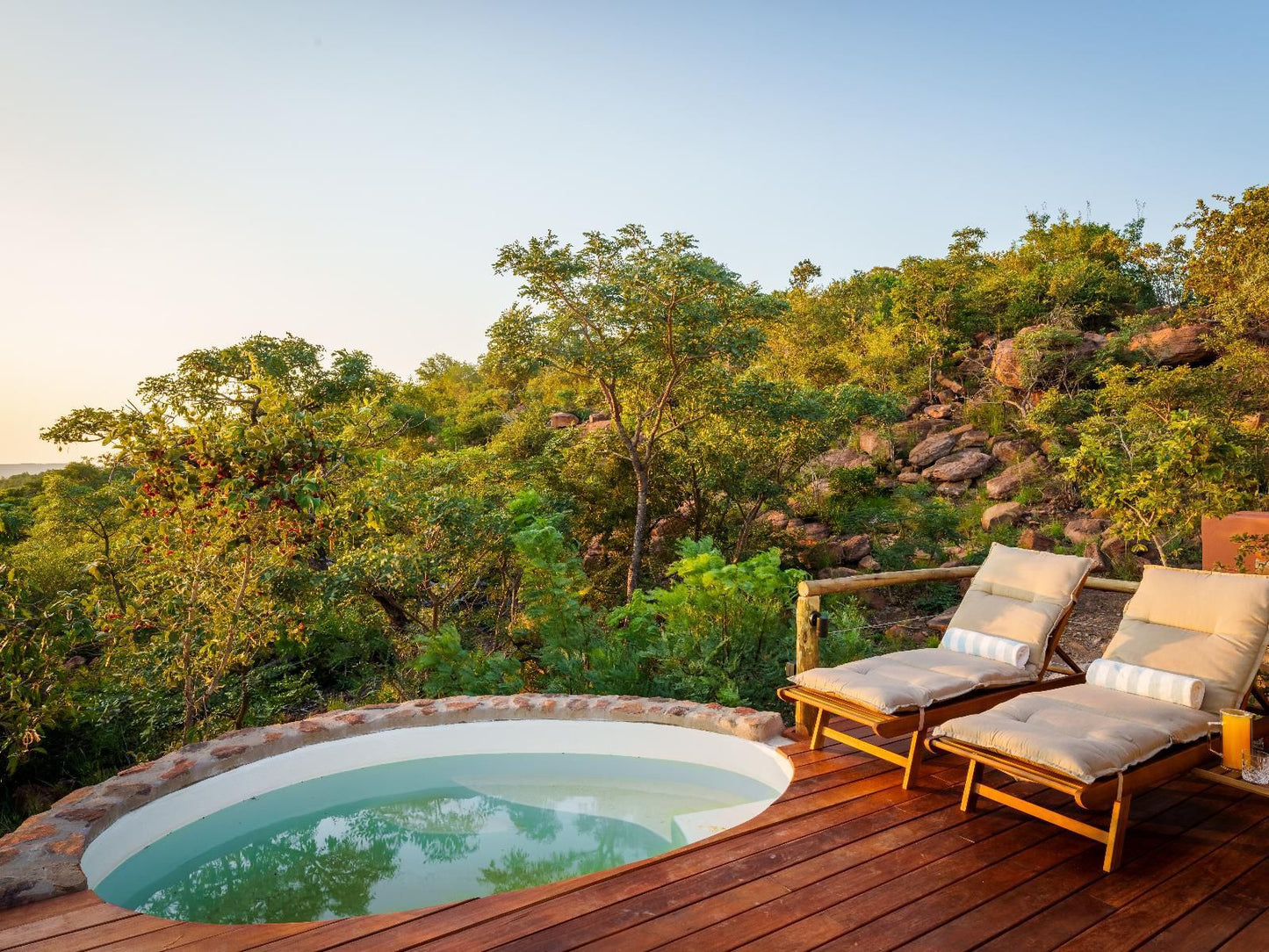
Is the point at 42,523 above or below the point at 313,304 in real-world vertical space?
below

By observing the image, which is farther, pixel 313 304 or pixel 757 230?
pixel 757 230

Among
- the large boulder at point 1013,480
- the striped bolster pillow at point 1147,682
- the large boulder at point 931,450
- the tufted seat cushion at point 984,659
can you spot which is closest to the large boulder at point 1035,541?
the large boulder at point 1013,480

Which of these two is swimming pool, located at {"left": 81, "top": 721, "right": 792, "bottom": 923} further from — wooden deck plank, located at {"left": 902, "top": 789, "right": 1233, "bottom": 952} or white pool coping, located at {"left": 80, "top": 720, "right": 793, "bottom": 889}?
wooden deck plank, located at {"left": 902, "top": 789, "right": 1233, "bottom": 952}

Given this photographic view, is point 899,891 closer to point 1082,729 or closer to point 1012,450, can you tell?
point 1082,729

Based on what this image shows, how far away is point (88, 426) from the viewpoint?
179 inches

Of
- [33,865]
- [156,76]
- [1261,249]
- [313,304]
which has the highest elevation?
[1261,249]

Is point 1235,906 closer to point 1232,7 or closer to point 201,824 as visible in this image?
point 201,824

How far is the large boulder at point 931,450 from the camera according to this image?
15.3 m

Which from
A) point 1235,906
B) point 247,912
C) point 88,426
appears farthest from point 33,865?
point 1235,906

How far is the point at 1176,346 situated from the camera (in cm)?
1469

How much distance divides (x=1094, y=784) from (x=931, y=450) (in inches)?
542

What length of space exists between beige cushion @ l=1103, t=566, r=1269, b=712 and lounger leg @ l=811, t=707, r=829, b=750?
1307mm

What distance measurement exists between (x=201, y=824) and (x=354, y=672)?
4.77 meters

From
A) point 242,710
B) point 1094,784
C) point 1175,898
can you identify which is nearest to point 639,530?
point 242,710
